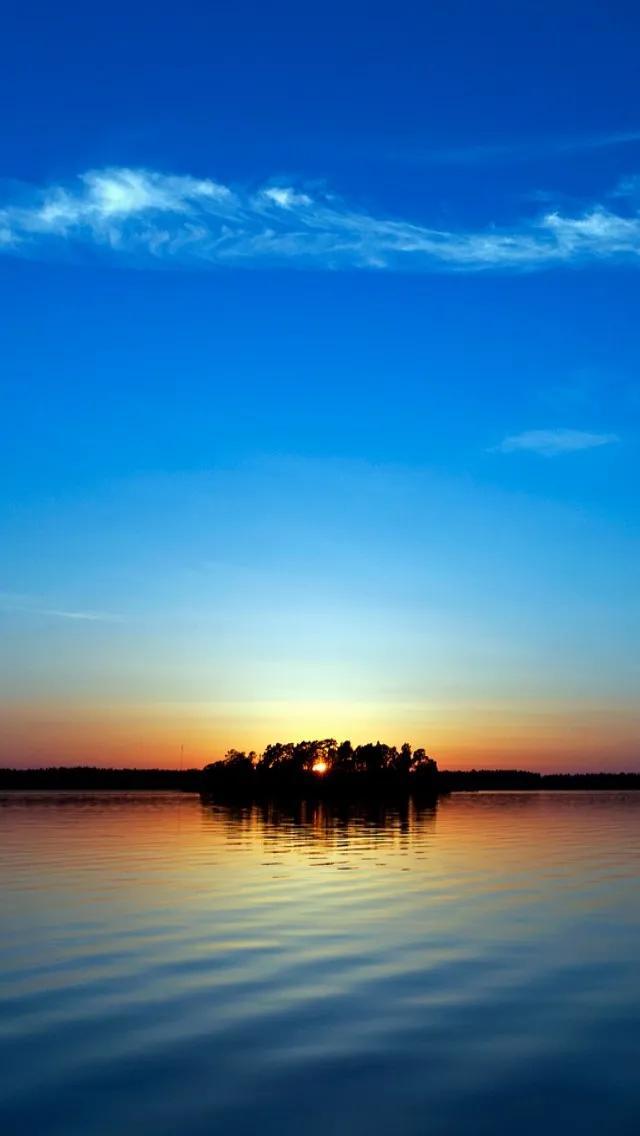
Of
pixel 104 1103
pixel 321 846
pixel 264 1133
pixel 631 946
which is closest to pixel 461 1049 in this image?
pixel 264 1133

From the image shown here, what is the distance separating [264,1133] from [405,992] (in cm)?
959

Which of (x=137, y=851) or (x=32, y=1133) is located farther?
(x=137, y=851)

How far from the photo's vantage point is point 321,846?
71.3 metres

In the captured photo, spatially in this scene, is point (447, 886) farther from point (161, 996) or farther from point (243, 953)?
point (161, 996)

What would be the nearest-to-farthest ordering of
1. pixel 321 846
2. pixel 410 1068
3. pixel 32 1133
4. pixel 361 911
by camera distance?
pixel 32 1133 → pixel 410 1068 → pixel 361 911 → pixel 321 846

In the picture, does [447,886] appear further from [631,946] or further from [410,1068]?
[410,1068]

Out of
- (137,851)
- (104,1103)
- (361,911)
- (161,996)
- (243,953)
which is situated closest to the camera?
(104,1103)

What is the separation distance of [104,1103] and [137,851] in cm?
5077

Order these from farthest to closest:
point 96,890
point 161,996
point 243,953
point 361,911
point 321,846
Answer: point 321,846 < point 96,890 < point 361,911 < point 243,953 < point 161,996

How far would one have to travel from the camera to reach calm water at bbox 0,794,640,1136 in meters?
15.2

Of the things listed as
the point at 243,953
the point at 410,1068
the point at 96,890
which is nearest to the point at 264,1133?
the point at 410,1068

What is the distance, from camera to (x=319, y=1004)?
71.3 feet

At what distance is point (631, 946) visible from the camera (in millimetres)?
29156

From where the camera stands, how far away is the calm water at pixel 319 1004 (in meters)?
15.2
